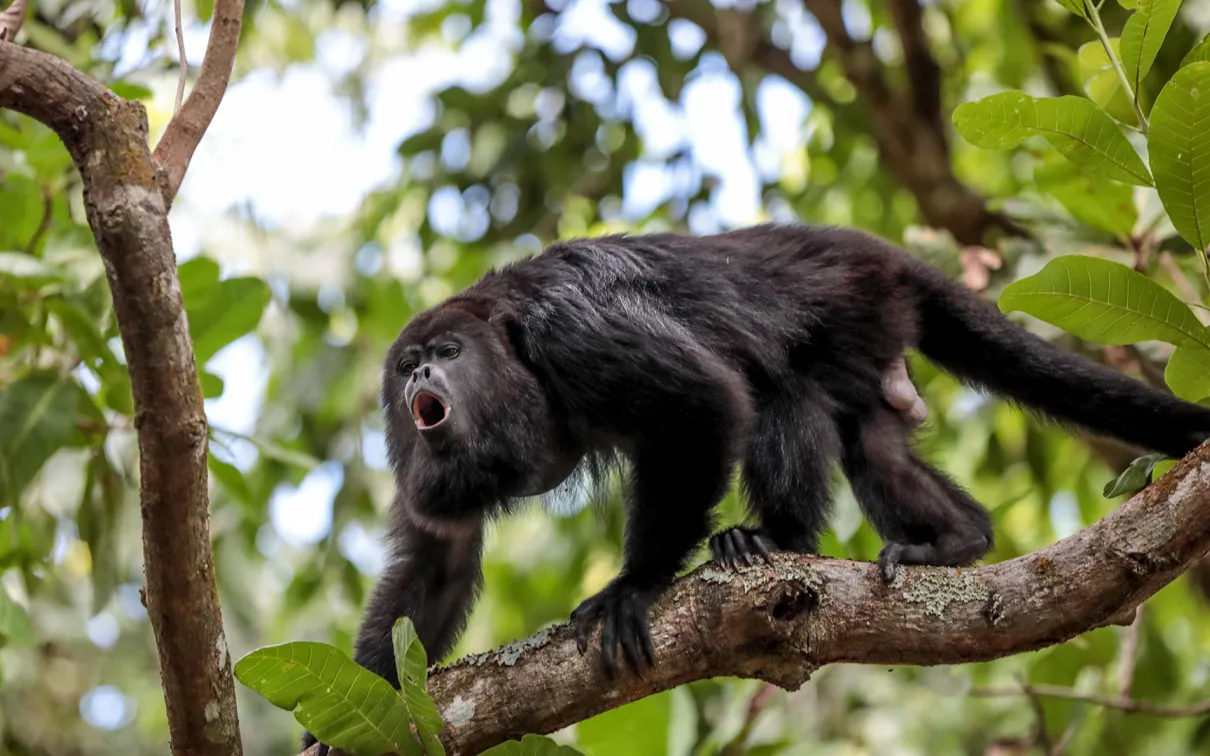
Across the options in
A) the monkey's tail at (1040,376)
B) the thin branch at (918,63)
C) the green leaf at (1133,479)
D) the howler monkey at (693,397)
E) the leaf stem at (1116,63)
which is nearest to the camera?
the leaf stem at (1116,63)

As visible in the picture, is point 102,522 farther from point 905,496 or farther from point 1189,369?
point 1189,369

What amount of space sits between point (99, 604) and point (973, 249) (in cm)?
284

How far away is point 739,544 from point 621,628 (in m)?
0.48

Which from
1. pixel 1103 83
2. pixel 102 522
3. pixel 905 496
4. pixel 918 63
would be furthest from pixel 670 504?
pixel 918 63

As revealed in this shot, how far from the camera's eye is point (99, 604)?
307cm

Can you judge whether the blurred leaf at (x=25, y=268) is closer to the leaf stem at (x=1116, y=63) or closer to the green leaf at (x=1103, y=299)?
the green leaf at (x=1103, y=299)

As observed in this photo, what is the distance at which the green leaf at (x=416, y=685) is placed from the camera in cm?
193

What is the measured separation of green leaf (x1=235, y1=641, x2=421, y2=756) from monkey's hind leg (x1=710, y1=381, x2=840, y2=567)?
112 centimetres

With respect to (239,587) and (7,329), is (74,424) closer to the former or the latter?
(7,329)

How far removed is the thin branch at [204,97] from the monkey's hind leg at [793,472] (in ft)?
5.11

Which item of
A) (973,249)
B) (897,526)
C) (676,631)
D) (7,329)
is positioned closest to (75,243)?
(7,329)

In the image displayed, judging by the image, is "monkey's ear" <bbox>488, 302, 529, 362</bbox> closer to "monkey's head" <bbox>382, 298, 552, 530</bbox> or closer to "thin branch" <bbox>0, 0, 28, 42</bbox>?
"monkey's head" <bbox>382, 298, 552, 530</bbox>

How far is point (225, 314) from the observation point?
3.06 m

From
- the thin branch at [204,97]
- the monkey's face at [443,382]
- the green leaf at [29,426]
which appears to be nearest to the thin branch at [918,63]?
the monkey's face at [443,382]
